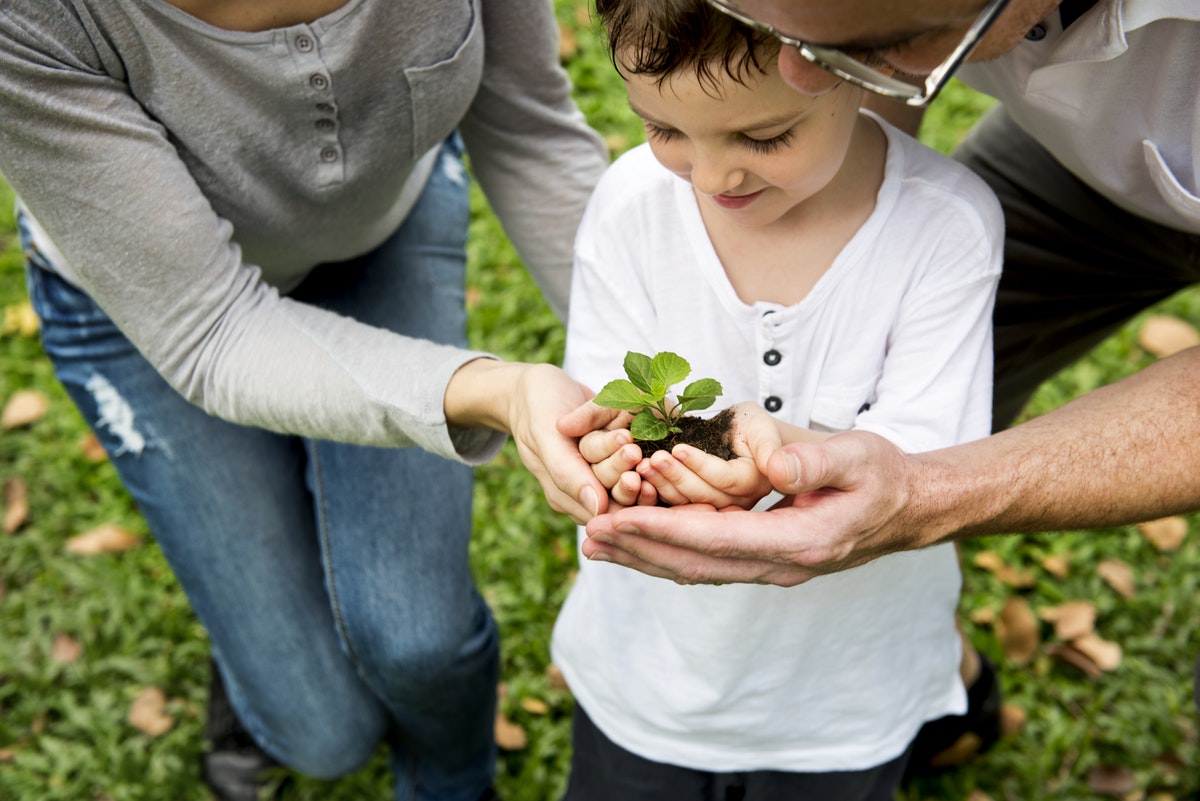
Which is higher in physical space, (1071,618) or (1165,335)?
(1165,335)

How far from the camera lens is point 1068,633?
3.38 m

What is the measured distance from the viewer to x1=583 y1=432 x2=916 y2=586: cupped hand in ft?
5.73

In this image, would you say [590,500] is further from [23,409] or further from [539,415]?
[23,409]

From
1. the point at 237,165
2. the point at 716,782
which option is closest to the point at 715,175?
the point at 237,165

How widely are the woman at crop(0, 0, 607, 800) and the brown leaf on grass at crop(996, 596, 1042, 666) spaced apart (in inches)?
63.5

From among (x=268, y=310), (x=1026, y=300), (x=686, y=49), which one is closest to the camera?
(x=686, y=49)

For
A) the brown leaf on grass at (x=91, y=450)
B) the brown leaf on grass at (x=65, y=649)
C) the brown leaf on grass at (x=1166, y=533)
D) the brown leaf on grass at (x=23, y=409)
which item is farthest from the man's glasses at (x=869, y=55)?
the brown leaf on grass at (x=23, y=409)

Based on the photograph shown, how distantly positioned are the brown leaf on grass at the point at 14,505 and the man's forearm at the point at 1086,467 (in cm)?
323

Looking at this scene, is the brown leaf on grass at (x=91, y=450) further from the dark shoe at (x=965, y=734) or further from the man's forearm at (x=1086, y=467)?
the man's forearm at (x=1086, y=467)

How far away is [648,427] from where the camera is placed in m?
1.83

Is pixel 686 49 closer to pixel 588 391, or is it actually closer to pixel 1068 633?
pixel 588 391

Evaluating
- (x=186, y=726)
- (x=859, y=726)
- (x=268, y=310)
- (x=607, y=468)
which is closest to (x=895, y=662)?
(x=859, y=726)

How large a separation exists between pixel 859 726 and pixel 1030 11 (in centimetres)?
137

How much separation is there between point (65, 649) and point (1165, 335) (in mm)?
3972
